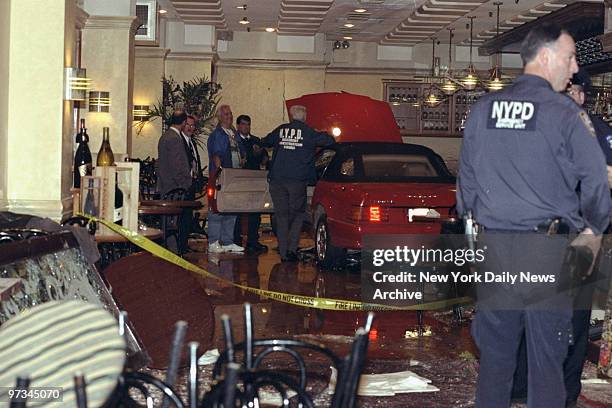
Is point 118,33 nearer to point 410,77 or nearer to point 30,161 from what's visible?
point 30,161

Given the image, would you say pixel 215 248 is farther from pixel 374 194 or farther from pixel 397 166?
pixel 374 194

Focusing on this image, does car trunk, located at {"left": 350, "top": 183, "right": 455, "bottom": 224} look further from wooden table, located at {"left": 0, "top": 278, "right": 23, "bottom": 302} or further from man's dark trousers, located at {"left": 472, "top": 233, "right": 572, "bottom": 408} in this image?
wooden table, located at {"left": 0, "top": 278, "right": 23, "bottom": 302}

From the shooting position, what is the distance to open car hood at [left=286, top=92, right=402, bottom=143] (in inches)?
547

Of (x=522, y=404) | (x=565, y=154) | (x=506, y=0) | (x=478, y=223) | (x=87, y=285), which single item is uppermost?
(x=506, y=0)

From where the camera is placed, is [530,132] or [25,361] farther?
[530,132]

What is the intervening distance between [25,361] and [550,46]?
273 cm

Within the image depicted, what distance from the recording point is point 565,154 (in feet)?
14.0

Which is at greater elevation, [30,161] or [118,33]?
[118,33]

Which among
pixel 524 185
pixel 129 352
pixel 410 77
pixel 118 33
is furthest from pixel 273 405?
pixel 410 77

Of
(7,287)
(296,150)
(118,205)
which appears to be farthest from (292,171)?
(7,287)

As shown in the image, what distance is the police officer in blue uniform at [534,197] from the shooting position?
14.0ft

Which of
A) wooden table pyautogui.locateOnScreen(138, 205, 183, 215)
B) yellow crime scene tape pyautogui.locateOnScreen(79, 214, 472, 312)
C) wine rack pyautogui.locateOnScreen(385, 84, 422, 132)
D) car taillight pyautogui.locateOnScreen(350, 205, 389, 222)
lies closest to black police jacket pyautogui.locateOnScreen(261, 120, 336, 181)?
car taillight pyautogui.locateOnScreen(350, 205, 389, 222)

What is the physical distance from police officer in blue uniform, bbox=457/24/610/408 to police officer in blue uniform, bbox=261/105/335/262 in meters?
7.67

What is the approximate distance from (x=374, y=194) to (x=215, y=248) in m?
3.64
